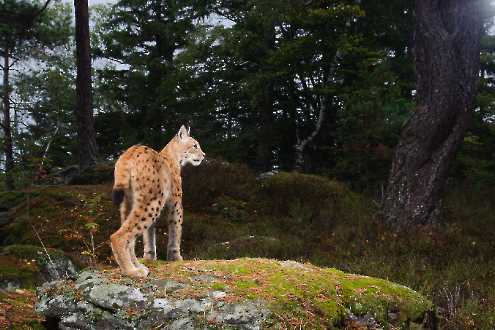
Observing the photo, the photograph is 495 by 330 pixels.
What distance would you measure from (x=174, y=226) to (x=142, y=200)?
974 mm

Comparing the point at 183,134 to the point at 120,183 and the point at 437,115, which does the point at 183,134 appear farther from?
the point at 437,115

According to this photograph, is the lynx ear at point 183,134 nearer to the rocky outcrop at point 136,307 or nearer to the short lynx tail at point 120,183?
the short lynx tail at point 120,183

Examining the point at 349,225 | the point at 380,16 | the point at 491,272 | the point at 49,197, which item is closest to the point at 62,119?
the point at 49,197

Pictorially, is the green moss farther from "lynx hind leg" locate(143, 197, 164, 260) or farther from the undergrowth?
the undergrowth

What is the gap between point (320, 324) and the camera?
5.10m

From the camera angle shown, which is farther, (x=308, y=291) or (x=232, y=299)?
(x=308, y=291)

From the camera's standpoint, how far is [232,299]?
5152mm

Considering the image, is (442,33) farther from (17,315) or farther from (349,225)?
(17,315)

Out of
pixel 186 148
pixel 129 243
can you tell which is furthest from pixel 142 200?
pixel 186 148

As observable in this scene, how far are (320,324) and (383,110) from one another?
11547mm

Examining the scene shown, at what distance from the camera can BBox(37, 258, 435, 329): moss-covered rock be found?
5.04 m

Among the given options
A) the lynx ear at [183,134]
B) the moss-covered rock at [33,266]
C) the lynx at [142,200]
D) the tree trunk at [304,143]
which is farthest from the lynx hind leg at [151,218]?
the tree trunk at [304,143]

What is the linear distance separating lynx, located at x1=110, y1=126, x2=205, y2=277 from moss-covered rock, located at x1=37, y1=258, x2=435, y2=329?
0.27 meters

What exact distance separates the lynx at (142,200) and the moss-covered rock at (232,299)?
272 millimetres
